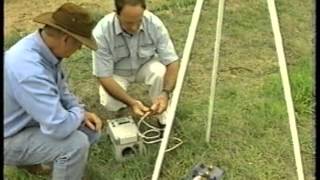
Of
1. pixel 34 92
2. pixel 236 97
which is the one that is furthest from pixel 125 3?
pixel 236 97

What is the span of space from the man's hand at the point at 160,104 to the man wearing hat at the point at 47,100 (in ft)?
1.47

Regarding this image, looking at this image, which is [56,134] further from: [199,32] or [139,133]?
[199,32]

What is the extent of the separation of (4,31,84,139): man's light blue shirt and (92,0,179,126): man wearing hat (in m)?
0.52

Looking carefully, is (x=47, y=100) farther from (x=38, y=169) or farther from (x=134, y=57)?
(x=134, y=57)

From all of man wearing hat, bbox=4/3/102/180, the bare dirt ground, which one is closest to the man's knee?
man wearing hat, bbox=4/3/102/180

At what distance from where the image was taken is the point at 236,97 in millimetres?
3803

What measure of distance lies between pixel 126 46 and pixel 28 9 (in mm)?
2002

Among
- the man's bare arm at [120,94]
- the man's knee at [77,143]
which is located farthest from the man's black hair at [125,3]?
the man's knee at [77,143]

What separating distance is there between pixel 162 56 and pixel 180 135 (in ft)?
1.43

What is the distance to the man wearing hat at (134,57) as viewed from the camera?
3.13 meters

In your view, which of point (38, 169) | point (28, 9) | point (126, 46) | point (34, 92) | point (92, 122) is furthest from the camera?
point (28, 9)

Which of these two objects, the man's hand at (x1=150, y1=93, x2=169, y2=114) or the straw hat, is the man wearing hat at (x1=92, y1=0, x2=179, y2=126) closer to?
the man's hand at (x1=150, y1=93, x2=169, y2=114)

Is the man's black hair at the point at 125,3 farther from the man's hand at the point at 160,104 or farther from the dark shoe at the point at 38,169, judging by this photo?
the dark shoe at the point at 38,169

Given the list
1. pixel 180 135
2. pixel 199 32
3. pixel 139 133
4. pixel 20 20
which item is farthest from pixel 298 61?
pixel 20 20
